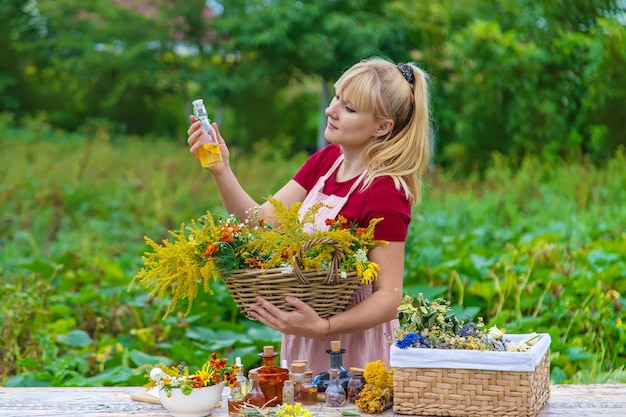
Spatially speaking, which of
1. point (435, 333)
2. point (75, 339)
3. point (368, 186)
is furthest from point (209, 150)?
point (75, 339)

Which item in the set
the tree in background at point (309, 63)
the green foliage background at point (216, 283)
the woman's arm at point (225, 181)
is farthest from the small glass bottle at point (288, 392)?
the tree in background at point (309, 63)

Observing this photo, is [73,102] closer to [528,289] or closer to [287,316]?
[528,289]

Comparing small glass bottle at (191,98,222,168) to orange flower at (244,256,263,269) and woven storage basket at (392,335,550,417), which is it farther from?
woven storage basket at (392,335,550,417)

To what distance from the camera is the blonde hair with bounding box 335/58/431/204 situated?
7.62 ft

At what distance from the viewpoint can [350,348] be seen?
2.42 meters

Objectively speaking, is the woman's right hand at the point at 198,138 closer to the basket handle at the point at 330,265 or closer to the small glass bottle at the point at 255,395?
the basket handle at the point at 330,265

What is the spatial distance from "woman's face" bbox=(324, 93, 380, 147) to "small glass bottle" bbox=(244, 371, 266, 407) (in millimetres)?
675

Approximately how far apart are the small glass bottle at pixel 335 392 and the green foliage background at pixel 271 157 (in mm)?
923

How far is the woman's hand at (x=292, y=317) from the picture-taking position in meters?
2.10

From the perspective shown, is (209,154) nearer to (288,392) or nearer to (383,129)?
(383,129)

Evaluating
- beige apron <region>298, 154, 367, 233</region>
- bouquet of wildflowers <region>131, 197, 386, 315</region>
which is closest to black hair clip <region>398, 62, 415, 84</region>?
beige apron <region>298, 154, 367, 233</region>

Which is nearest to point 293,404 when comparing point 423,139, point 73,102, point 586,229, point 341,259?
point 341,259

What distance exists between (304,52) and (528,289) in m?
7.99

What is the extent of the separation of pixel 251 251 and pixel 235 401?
0.37 metres
